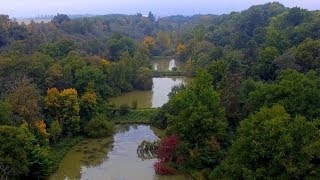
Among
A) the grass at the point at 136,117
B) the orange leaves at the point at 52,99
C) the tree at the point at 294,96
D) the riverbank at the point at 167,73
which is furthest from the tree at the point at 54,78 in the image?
the riverbank at the point at 167,73

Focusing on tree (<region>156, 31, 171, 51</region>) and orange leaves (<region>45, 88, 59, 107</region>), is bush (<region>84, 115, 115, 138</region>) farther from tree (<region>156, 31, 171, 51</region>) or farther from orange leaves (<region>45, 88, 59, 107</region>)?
tree (<region>156, 31, 171, 51</region>)

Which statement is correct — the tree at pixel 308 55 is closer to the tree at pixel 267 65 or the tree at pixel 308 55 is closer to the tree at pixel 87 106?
the tree at pixel 267 65

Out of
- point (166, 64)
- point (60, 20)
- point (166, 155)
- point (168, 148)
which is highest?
point (60, 20)

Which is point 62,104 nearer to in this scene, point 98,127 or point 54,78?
point 98,127

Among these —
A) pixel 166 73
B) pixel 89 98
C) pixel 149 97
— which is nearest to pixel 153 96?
pixel 149 97

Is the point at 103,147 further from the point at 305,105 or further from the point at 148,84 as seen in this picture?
the point at 148,84

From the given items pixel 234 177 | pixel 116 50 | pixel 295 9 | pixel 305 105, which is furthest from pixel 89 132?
pixel 295 9

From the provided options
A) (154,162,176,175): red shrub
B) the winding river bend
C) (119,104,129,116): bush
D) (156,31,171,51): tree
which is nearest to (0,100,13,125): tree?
the winding river bend
